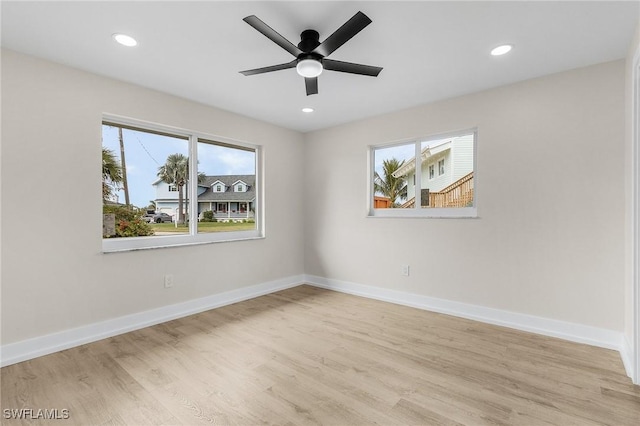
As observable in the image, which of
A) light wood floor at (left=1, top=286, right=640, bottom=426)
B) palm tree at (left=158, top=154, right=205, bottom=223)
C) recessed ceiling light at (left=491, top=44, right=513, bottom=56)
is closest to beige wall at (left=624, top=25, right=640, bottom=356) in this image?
light wood floor at (left=1, top=286, right=640, bottom=426)

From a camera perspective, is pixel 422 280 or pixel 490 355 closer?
pixel 490 355

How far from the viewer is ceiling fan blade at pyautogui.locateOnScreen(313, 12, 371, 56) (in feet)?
5.62

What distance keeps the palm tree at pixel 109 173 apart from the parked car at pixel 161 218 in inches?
19.2

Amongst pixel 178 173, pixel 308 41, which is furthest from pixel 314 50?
pixel 178 173

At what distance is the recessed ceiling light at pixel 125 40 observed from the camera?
2180 millimetres

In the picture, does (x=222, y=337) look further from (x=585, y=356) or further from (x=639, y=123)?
(x=639, y=123)

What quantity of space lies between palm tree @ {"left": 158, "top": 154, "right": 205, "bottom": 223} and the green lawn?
0.11 m

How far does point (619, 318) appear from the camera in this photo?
255 centimetres

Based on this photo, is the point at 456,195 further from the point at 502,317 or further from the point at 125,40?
the point at 125,40

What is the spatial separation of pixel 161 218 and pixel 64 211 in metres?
0.90

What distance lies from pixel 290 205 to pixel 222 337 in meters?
2.35

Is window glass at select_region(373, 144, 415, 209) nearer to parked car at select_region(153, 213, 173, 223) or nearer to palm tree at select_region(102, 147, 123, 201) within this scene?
parked car at select_region(153, 213, 173, 223)

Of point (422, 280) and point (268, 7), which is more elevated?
point (268, 7)

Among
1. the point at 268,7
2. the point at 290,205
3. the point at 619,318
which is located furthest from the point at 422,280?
the point at 268,7
